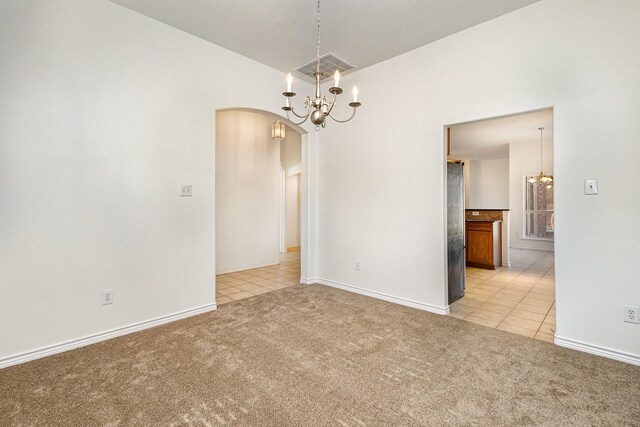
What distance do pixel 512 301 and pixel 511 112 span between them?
226 centimetres

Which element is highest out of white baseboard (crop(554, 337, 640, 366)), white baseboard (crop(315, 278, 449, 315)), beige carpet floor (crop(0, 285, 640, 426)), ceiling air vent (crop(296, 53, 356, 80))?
ceiling air vent (crop(296, 53, 356, 80))

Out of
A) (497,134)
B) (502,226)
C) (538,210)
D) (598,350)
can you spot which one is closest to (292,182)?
(502,226)

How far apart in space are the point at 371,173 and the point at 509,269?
3.66m

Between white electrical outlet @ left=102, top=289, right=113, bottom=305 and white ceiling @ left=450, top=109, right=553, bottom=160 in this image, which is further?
white ceiling @ left=450, top=109, right=553, bottom=160

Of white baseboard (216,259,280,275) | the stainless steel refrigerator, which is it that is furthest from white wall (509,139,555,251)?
white baseboard (216,259,280,275)

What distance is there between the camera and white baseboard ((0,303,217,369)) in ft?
7.38

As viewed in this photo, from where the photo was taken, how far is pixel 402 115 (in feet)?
11.6

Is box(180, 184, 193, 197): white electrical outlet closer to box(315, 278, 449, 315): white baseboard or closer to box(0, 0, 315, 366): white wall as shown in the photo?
box(0, 0, 315, 366): white wall

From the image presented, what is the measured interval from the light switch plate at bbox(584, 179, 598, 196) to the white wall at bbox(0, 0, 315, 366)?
347 centimetres

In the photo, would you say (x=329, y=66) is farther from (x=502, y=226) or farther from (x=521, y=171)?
(x=521, y=171)

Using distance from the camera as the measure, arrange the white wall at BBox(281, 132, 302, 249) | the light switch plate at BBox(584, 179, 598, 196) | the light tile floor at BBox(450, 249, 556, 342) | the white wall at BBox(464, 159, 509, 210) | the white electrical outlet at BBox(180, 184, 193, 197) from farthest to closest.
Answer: the white wall at BBox(464, 159, 509, 210) < the white wall at BBox(281, 132, 302, 249) < the white electrical outlet at BBox(180, 184, 193, 197) < the light tile floor at BBox(450, 249, 556, 342) < the light switch plate at BBox(584, 179, 598, 196)

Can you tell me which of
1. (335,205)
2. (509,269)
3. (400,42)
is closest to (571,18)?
(400,42)

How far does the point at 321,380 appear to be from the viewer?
6.60ft

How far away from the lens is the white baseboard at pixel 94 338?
2.25 m
